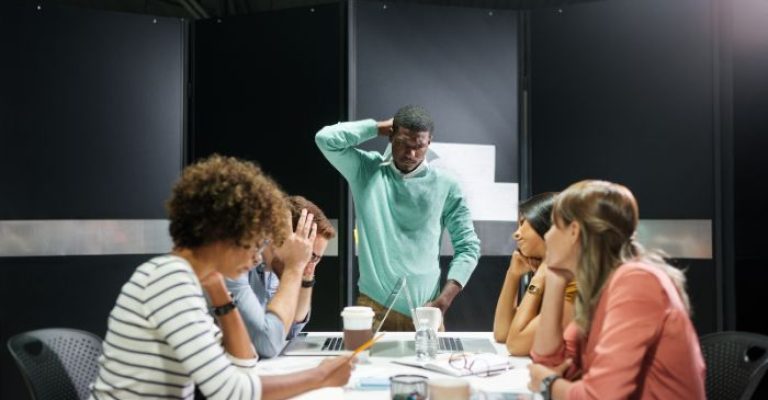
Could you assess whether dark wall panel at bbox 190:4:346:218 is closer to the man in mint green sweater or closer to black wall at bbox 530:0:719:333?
the man in mint green sweater

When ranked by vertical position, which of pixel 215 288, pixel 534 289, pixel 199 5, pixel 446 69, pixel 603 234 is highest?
pixel 199 5

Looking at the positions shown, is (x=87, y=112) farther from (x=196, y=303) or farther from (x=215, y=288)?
(x=196, y=303)

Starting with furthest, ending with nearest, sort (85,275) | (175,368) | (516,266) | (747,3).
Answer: (85,275)
(747,3)
(516,266)
(175,368)

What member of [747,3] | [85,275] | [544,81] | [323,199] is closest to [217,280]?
[323,199]

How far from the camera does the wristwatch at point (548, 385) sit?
1.66 m

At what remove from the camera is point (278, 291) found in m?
2.27

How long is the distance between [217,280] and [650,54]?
2883 millimetres

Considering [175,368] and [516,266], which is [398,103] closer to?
[516,266]

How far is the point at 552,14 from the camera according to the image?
3.81m

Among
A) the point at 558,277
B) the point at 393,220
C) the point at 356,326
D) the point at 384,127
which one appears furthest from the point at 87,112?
the point at 558,277

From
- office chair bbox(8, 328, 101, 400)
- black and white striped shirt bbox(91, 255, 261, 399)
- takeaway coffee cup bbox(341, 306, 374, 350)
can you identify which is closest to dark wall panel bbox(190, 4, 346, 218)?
takeaway coffee cup bbox(341, 306, 374, 350)

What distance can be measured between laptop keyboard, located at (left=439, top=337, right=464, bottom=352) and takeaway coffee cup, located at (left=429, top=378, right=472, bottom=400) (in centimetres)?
76

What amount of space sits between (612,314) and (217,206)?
3.00 feet

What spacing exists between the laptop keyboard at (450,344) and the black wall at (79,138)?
2192 millimetres
